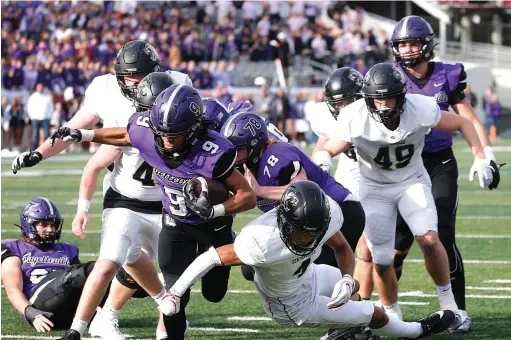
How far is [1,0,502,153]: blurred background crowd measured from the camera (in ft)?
67.1

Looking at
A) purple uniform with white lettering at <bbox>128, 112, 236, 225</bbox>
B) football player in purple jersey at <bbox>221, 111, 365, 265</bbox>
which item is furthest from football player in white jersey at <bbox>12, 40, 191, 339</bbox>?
football player in purple jersey at <bbox>221, 111, 365, 265</bbox>

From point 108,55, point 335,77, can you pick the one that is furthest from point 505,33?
point 335,77

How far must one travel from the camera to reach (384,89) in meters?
5.32

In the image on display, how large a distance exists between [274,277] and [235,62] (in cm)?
1950

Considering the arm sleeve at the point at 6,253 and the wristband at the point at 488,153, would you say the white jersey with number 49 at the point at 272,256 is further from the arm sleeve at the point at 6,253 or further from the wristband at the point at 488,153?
the arm sleeve at the point at 6,253

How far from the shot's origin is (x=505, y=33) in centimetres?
3200

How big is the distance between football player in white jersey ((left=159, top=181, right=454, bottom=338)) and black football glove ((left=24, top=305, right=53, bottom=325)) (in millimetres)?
1506

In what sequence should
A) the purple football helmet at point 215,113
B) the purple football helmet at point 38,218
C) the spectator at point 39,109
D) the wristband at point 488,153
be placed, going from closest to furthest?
the purple football helmet at point 215,113 < the wristband at point 488,153 < the purple football helmet at point 38,218 < the spectator at point 39,109

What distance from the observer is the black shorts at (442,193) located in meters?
5.86

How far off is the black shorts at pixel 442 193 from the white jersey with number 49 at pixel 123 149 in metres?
1.52

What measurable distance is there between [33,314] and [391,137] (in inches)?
85.8

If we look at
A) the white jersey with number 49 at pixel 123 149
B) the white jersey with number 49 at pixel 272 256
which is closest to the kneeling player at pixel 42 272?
the white jersey with number 49 at pixel 123 149

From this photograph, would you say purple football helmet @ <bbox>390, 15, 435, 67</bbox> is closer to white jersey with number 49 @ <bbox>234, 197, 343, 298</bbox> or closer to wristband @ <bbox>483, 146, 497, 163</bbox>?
wristband @ <bbox>483, 146, 497, 163</bbox>

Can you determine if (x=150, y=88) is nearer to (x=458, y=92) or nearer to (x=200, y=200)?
(x=200, y=200)
